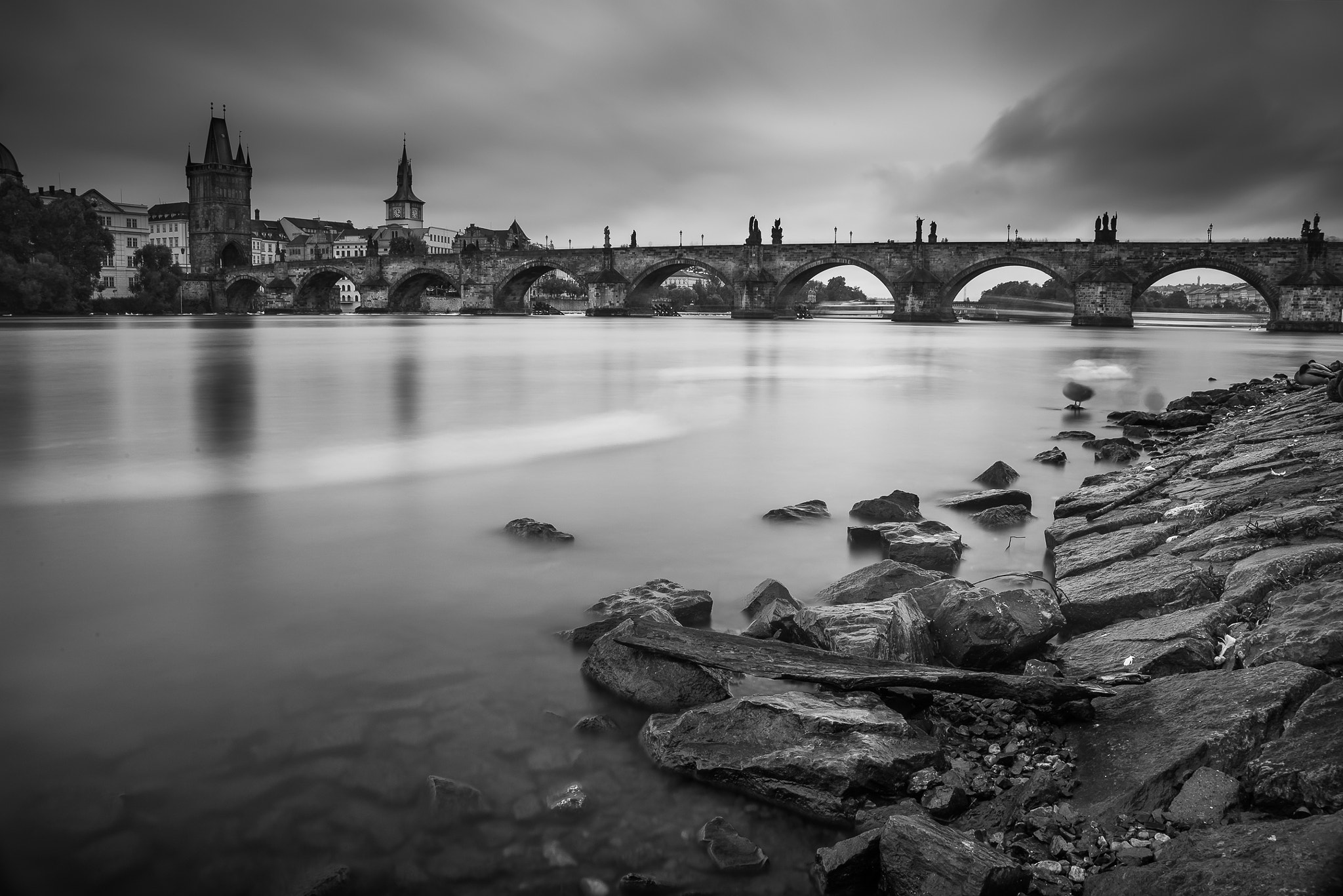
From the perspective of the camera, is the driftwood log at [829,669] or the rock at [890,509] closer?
the driftwood log at [829,669]

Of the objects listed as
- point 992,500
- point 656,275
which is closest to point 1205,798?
point 992,500

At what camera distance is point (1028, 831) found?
2066mm

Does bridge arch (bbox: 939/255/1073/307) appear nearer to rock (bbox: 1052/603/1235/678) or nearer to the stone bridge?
the stone bridge

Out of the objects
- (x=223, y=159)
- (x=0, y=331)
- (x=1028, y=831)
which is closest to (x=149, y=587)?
(x=1028, y=831)

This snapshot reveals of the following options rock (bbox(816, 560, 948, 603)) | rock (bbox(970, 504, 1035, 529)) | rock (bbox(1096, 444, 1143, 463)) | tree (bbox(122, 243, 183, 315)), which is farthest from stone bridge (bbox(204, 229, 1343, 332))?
rock (bbox(816, 560, 948, 603))

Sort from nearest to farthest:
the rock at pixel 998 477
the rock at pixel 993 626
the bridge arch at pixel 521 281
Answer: the rock at pixel 993 626
the rock at pixel 998 477
the bridge arch at pixel 521 281

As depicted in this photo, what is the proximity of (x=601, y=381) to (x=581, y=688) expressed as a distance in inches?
464

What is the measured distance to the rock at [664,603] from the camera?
11.9 feet

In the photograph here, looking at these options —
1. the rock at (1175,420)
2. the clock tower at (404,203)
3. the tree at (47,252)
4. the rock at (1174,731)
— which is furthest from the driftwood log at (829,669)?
the clock tower at (404,203)

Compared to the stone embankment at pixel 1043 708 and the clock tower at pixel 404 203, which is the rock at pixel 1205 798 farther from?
the clock tower at pixel 404 203

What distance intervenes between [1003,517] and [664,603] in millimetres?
2743

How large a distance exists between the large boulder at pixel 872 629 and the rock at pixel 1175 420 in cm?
796

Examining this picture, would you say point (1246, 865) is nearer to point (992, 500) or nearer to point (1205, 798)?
point (1205, 798)

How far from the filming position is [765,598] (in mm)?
3777
